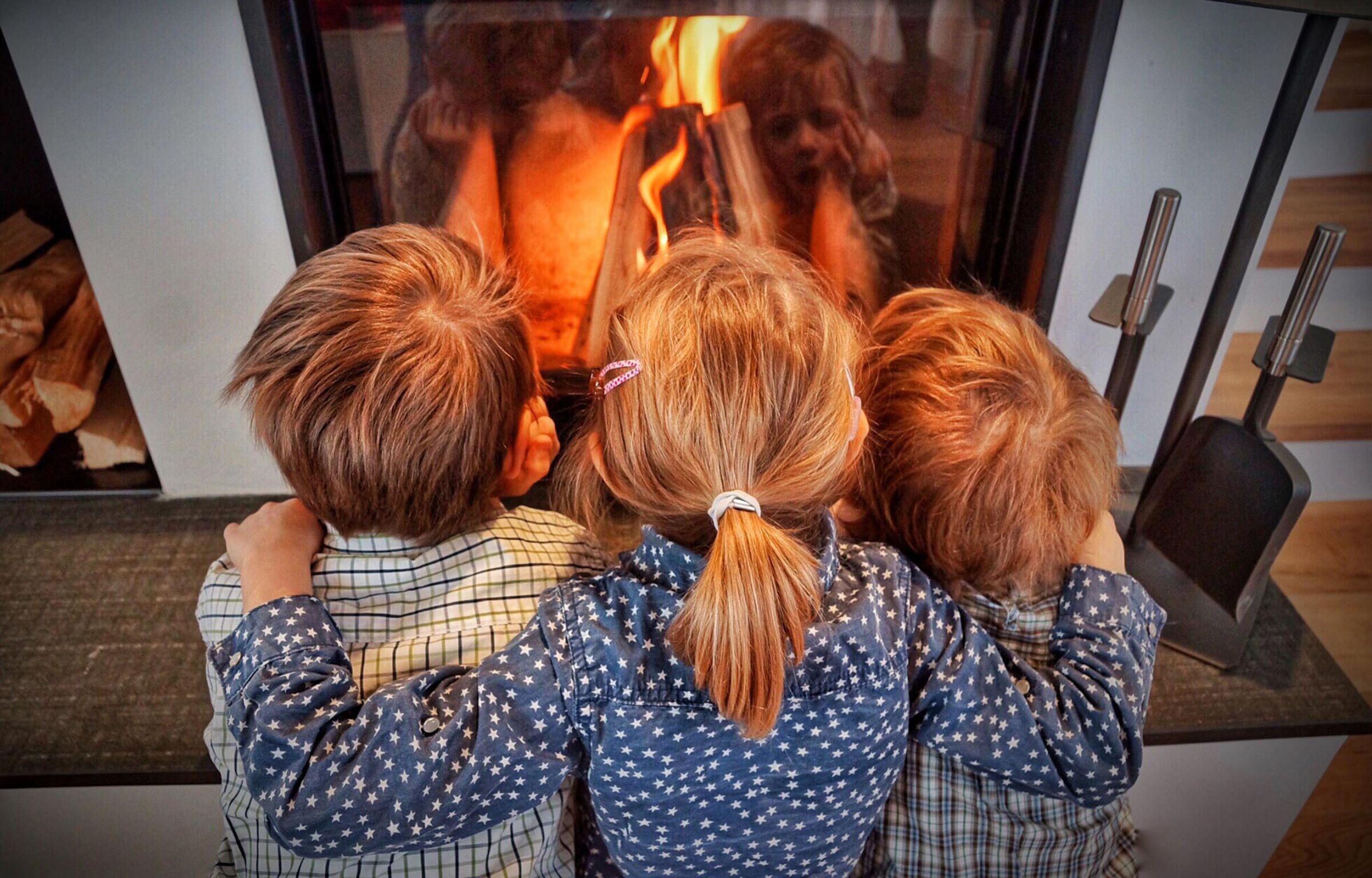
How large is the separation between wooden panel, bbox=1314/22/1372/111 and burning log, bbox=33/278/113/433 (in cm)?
208

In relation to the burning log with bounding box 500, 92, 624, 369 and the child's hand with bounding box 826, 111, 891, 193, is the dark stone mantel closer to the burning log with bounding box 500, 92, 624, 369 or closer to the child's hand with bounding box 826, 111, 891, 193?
the burning log with bounding box 500, 92, 624, 369

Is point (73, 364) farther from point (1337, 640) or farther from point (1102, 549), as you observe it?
point (1337, 640)

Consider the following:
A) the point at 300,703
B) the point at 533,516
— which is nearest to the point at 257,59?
the point at 533,516

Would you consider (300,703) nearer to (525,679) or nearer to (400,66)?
(525,679)

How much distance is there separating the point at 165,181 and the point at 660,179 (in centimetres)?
50

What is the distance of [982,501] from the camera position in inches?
31.4

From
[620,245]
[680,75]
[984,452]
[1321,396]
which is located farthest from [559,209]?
[1321,396]

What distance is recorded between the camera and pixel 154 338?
44.2 inches

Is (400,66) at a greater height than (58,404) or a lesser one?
greater

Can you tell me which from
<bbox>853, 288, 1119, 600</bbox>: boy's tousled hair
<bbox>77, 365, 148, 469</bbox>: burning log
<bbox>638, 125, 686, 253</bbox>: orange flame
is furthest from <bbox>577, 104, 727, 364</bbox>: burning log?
<bbox>77, 365, 148, 469</bbox>: burning log

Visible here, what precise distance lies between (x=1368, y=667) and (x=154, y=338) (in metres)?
1.53

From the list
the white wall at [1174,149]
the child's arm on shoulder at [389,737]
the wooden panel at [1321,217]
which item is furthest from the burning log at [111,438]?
the wooden panel at [1321,217]

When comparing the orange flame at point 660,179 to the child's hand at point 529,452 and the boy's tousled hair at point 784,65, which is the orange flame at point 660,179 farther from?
the child's hand at point 529,452

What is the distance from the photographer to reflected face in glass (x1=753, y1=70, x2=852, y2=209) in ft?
3.59
